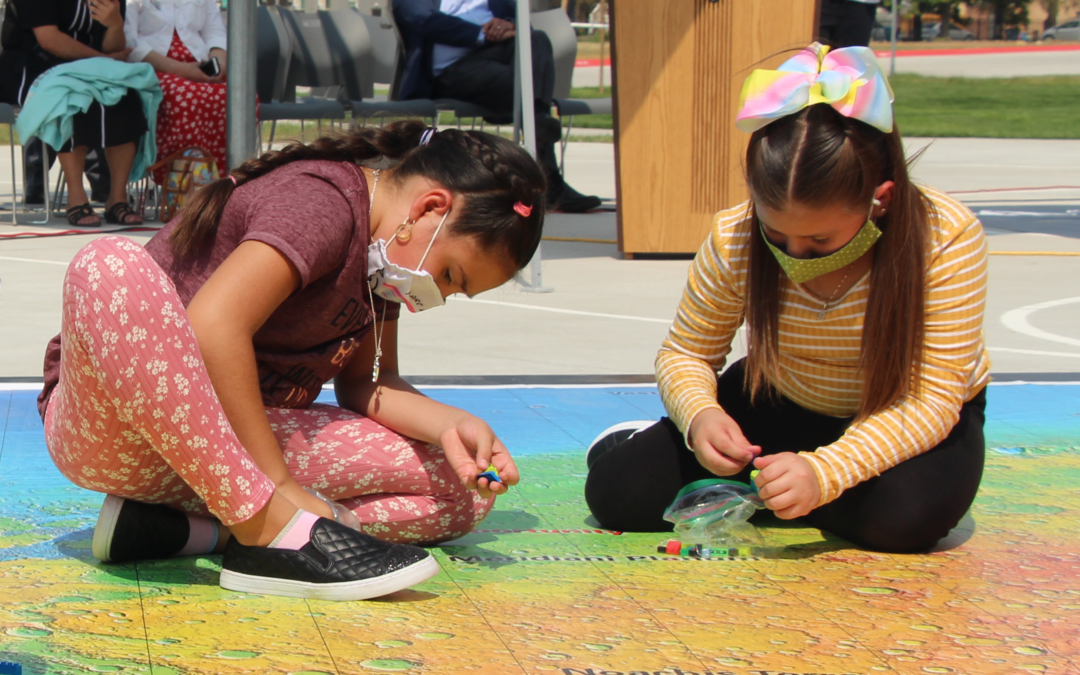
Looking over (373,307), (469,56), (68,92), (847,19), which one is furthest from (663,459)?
(469,56)

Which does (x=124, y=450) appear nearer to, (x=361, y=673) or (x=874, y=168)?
(x=361, y=673)

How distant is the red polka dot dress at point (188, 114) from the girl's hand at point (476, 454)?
4.93 meters

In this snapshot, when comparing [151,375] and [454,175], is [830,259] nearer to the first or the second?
[454,175]

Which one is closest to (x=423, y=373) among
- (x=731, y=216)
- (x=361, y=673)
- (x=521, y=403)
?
(x=521, y=403)

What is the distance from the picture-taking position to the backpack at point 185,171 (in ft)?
21.0

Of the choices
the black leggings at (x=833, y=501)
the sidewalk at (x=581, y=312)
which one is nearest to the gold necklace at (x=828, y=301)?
the black leggings at (x=833, y=501)

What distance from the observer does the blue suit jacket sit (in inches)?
273

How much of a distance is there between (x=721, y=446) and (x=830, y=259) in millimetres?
343

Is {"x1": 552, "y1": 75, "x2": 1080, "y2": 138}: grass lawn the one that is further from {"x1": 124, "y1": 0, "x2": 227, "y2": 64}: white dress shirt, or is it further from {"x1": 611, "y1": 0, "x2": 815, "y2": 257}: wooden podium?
{"x1": 611, "y1": 0, "x2": 815, "y2": 257}: wooden podium

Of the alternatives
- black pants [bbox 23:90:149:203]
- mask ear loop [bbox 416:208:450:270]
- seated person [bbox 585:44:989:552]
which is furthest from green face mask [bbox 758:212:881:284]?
black pants [bbox 23:90:149:203]

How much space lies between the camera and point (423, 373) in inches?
137

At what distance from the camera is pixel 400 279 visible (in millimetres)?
1931

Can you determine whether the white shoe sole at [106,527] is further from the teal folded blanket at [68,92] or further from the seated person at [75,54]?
the seated person at [75,54]

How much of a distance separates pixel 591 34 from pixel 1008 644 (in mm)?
46725
